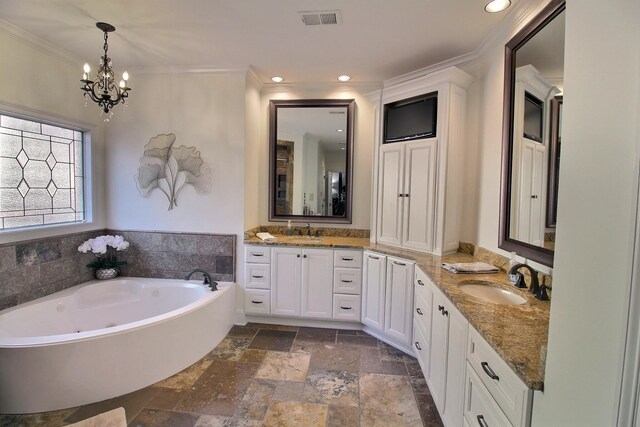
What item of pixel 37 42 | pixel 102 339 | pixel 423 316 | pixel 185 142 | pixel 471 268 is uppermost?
pixel 37 42

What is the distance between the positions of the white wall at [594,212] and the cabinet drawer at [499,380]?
0.34ft

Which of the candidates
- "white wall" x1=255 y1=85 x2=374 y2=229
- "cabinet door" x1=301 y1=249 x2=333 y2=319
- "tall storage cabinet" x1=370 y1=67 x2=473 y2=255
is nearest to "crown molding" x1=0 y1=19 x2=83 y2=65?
"white wall" x1=255 y1=85 x2=374 y2=229

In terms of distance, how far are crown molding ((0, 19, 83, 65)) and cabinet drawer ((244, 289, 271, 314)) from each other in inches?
113

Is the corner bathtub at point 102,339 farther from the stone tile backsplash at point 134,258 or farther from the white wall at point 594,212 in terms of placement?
the white wall at point 594,212

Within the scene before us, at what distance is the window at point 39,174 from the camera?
2494mm

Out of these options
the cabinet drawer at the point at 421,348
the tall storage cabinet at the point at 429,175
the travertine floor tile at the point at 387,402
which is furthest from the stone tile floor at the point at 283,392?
the tall storage cabinet at the point at 429,175

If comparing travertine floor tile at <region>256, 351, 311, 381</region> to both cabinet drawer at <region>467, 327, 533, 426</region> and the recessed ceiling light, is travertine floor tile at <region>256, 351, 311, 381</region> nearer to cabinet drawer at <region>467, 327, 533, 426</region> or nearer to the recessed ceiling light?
cabinet drawer at <region>467, 327, 533, 426</region>

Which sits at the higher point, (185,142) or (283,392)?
(185,142)

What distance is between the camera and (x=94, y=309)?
9.65 feet

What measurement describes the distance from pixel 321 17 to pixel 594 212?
85.6 inches

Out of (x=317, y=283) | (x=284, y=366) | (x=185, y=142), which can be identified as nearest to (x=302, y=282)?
(x=317, y=283)

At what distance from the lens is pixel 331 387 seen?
225 cm

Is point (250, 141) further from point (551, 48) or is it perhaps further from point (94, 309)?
point (551, 48)

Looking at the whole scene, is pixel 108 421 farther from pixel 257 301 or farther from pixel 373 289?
pixel 373 289
